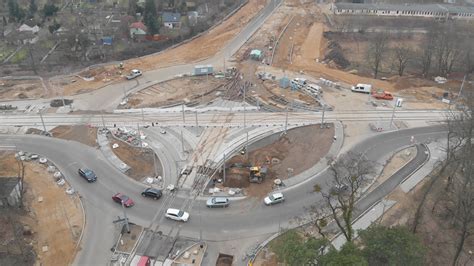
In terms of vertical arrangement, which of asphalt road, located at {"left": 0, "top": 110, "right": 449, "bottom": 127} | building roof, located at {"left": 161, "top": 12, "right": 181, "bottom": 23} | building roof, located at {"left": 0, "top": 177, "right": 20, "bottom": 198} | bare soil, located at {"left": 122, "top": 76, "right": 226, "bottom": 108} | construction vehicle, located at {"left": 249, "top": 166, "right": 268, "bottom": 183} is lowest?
construction vehicle, located at {"left": 249, "top": 166, "right": 268, "bottom": 183}

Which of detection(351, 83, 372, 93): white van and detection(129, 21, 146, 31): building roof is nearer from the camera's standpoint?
detection(351, 83, 372, 93): white van

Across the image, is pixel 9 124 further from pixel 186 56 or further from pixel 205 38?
pixel 205 38

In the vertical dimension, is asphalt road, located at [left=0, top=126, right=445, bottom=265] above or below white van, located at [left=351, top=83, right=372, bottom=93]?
below

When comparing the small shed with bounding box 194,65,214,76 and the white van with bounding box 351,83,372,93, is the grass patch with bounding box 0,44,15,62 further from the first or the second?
the white van with bounding box 351,83,372,93

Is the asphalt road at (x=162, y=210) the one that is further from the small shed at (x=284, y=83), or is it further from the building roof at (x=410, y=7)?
the building roof at (x=410, y=7)

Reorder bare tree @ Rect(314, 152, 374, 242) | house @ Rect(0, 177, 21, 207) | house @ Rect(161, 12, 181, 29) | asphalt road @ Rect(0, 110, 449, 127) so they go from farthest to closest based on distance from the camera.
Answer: house @ Rect(161, 12, 181, 29), asphalt road @ Rect(0, 110, 449, 127), house @ Rect(0, 177, 21, 207), bare tree @ Rect(314, 152, 374, 242)

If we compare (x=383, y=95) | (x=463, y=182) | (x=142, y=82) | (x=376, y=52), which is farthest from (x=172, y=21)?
(x=463, y=182)

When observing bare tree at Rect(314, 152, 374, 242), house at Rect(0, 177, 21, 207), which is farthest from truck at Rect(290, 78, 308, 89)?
house at Rect(0, 177, 21, 207)
